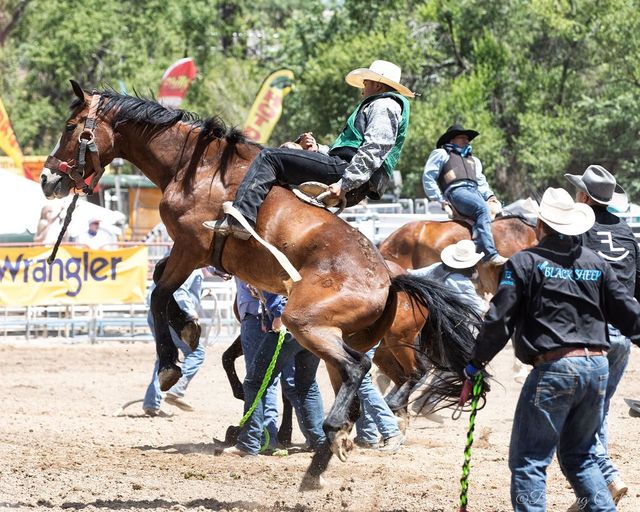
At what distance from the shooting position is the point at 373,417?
28.8ft

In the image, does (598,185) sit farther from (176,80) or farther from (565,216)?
(176,80)

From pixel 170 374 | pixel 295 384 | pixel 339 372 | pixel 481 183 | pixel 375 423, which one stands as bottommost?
pixel 375 423

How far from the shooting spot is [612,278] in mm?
5281

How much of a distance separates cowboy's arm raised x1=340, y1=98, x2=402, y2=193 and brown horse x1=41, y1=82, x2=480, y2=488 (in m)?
0.30

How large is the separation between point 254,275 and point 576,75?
83.2 feet

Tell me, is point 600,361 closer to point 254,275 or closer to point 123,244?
point 254,275

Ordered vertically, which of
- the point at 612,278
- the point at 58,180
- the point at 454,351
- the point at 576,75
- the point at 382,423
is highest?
the point at 612,278

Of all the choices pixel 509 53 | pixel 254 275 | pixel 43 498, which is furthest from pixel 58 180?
pixel 509 53

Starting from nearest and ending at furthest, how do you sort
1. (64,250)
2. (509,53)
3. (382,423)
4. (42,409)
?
(382,423)
(42,409)
(64,250)
(509,53)

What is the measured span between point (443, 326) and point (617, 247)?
1.20 meters

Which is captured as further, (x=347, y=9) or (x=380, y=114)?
(x=347, y=9)

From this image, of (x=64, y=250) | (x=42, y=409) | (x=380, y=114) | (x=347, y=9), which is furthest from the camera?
(x=347, y=9)

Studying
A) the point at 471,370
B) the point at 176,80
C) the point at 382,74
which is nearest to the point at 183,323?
the point at 382,74

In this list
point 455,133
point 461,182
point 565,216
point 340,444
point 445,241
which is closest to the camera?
point 565,216
